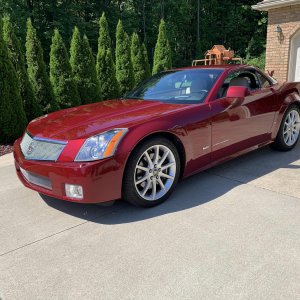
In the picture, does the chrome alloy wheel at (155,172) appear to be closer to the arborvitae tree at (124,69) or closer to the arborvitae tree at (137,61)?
the arborvitae tree at (124,69)

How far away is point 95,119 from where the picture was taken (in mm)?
3467

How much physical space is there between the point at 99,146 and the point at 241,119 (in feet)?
6.67

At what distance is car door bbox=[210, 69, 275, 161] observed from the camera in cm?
392

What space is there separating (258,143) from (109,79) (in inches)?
268

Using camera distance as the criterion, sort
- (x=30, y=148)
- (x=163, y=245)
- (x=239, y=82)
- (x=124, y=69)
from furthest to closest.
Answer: (x=124, y=69), (x=239, y=82), (x=30, y=148), (x=163, y=245)

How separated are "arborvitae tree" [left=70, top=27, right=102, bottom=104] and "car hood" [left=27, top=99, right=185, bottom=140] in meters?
5.45

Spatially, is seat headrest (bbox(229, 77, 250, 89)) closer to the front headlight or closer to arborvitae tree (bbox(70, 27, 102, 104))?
the front headlight

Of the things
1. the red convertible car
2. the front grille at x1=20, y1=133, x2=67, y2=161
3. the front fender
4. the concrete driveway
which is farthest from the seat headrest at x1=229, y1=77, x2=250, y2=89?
the front grille at x1=20, y1=133, x2=67, y2=161

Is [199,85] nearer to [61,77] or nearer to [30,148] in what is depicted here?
[30,148]

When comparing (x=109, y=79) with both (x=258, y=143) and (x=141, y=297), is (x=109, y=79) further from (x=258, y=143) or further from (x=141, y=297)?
(x=141, y=297)

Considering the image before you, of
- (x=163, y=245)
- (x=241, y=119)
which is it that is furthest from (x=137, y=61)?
(x=163, y=245)

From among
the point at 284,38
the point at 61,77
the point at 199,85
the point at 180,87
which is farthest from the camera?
the point at 284,38

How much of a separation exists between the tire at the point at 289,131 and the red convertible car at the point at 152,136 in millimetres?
187

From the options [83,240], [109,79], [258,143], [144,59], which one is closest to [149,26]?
[144,59]
